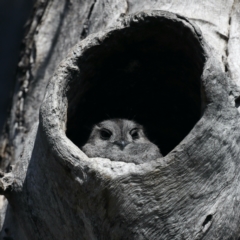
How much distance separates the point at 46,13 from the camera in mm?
5926

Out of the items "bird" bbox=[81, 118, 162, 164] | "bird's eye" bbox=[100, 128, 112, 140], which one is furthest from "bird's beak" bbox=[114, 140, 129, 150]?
"bird's eye" bbox=[100, 128, 112, 140]

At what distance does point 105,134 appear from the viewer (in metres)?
5.49

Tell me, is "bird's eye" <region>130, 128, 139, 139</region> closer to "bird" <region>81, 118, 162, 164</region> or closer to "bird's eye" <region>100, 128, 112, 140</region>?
→ "bird" <region>81, 118, 162, 164</region>

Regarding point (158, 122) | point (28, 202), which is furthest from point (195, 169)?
point (158, 122)

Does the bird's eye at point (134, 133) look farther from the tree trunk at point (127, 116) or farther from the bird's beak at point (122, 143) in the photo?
the bird's beak at point (122, 143)

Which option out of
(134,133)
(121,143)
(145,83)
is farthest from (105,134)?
(145,83)

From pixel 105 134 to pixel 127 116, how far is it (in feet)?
1.19

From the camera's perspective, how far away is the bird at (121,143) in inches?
203

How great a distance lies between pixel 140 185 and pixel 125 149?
1.47m

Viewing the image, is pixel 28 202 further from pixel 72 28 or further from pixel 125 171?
pixel 72 28

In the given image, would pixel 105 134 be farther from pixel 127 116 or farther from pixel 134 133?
pixel 127 116

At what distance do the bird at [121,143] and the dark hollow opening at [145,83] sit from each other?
4.1 inches

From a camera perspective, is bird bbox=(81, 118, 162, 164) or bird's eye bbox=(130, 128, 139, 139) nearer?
bird bbox=(81, 118, 162, 164)

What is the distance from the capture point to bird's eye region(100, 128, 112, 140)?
546cm
